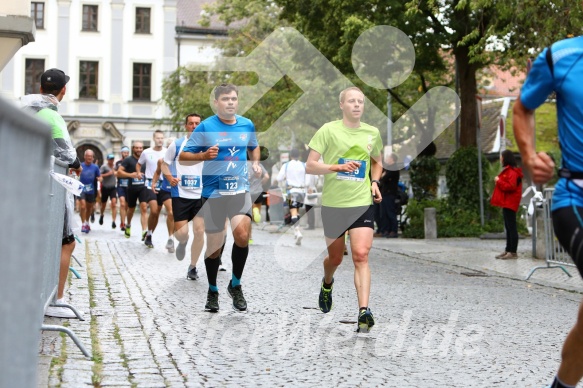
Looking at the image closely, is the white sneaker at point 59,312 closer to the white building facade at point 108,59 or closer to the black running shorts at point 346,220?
the black running shorts at point 346,220

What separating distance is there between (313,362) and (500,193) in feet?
34.8

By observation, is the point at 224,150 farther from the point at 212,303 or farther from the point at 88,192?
the point at 88,192

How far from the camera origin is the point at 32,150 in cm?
339

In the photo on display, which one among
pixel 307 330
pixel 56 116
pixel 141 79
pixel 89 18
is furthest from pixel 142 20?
pixel 307 330

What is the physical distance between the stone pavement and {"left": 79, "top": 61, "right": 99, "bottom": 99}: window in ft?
136

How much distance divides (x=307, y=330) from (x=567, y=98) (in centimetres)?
382

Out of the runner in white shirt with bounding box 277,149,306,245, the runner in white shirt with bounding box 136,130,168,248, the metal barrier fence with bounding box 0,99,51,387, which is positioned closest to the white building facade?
the runner in white shirt with bounding box 277,149,306,245

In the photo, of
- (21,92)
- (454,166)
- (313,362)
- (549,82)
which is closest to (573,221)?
(549,82)

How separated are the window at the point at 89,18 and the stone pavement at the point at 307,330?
4112 cm

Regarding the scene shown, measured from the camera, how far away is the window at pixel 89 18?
2104 inches

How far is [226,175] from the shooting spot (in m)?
8.97

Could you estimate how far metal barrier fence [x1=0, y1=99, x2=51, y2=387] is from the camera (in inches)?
120

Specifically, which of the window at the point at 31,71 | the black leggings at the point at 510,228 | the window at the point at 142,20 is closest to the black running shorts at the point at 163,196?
the black leggings at the point at 510,228

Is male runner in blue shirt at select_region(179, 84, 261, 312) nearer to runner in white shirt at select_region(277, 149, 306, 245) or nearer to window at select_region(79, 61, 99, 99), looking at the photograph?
runner in white shirt at select_region(277, 149, 306, 245)
